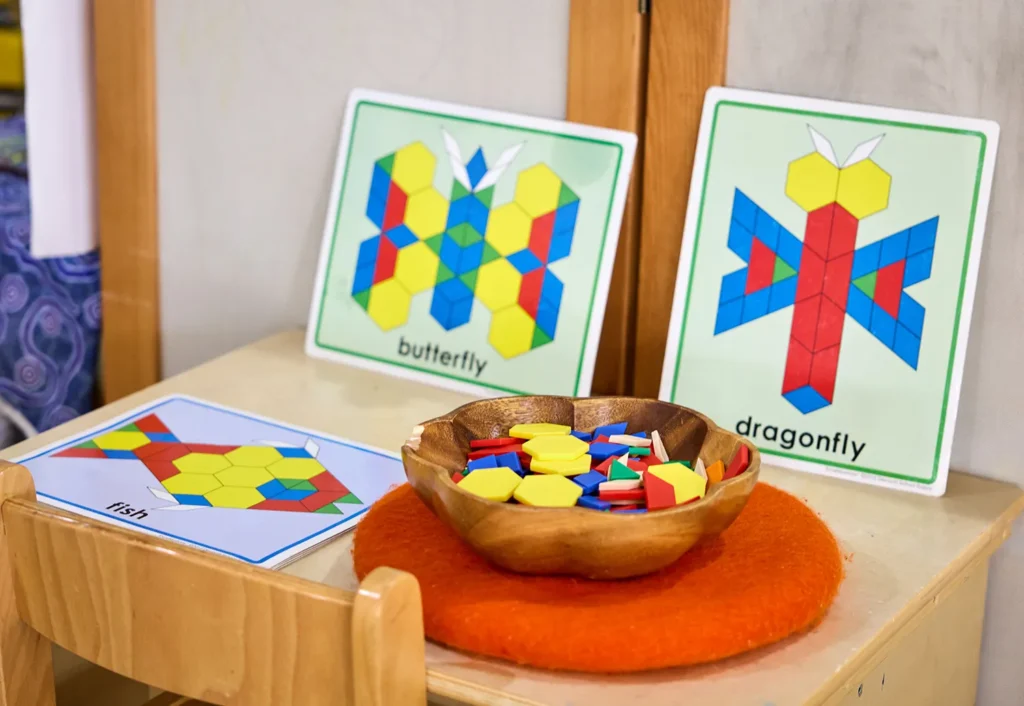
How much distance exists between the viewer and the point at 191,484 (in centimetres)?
122

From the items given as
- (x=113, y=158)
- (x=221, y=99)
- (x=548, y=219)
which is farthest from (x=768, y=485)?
(x=113, y=158)

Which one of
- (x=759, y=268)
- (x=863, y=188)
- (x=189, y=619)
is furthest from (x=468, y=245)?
(x=189, y=619)

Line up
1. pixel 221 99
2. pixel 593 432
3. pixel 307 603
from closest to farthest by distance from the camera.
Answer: pixel 307 603, pixel 593 432, pixel 221 99

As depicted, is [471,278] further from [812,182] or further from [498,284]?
[812,182]

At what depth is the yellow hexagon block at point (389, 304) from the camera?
1.51m

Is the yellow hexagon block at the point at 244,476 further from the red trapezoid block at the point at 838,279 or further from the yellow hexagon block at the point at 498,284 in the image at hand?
the red trapezoid block at the point at 838,279

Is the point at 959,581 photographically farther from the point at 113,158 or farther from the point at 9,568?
the point at 113,158

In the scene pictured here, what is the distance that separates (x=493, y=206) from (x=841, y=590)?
0.64m

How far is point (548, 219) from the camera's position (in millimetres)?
1413

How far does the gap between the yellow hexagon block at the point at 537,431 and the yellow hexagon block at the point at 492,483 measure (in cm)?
8

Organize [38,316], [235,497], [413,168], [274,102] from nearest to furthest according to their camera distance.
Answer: [235,497]
[413,168]
[274,102]
[38,316]

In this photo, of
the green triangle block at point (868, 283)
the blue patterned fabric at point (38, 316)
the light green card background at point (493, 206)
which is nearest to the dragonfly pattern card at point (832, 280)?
the green triangle block at point (868, 283)

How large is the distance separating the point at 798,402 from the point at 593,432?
0.91ft

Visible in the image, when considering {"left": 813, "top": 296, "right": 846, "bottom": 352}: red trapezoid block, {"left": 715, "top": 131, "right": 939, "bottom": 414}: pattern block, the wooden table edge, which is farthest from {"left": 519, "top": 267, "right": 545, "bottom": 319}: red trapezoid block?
the wooden table edge
